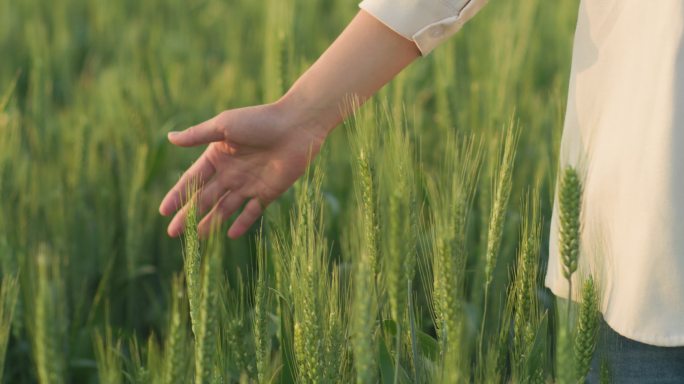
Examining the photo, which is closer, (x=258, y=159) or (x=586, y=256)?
(x=586, y=256)

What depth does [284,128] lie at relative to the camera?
135 centimetres

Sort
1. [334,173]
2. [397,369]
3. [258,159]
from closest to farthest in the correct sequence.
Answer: [397,369] < [258,159] < [334,173]

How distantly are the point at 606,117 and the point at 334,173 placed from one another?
1.04 m

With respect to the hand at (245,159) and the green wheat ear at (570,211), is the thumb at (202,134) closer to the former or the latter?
the hand at (245,159)

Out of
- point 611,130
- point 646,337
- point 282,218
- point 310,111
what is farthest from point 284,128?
point 646,337

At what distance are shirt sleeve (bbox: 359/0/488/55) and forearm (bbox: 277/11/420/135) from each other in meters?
0.03

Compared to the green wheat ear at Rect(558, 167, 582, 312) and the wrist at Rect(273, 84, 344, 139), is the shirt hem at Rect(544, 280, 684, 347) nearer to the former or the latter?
the green wheat ear at Rect(558, 167, 582, 312)

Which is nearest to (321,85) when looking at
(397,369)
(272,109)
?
(272,109)

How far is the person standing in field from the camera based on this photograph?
1.06 m

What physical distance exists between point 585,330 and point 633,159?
0.20 metres

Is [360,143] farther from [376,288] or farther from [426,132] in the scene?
[426,132]

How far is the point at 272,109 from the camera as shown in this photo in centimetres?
134

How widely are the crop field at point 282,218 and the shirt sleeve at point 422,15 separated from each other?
97 millimetres

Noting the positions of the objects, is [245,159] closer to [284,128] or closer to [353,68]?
[284,128]
